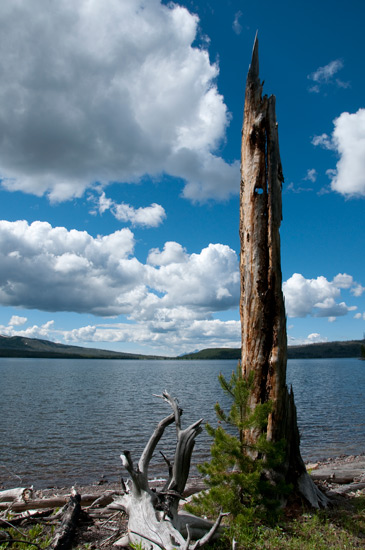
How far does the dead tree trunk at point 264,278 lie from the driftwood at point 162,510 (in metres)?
1.86

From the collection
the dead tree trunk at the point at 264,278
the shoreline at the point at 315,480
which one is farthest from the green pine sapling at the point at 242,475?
the shoreline at the point at 315,480

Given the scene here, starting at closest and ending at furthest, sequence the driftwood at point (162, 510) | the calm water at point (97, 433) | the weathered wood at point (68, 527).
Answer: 1. the driftwood at point (162, 510)
2. the weathered wood at point (68, 527)
3. the calm water at point (97, 433)

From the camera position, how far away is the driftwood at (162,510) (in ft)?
19.5

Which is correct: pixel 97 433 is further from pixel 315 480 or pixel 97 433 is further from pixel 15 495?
pixel 315 480

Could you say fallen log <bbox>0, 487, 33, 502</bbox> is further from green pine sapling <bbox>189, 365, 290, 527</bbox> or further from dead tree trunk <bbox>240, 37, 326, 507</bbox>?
dead tree trunk <bbox>240, 37, 326, 507</bbox>

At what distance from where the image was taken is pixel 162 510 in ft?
22.9

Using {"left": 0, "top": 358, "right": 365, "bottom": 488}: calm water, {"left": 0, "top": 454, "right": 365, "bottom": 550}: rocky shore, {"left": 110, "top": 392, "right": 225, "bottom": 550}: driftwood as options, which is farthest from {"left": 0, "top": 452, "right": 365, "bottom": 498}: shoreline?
{"left": 110, "top": 392, "right": 225, "bottom": 550}: driftwood

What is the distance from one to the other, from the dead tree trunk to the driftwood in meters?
1.86

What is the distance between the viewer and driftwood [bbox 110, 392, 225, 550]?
234 inches

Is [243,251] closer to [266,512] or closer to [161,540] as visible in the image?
[266,512]

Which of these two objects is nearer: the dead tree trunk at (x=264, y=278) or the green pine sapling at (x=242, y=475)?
the green pine sapling at (x=242, y=475)

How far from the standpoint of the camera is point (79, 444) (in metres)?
22.5

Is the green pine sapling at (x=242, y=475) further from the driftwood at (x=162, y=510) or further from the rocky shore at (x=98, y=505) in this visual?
the rocky shore at (x=98, y=505)

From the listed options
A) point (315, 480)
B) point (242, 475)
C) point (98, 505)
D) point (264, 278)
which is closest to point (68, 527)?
point (98, 505)
